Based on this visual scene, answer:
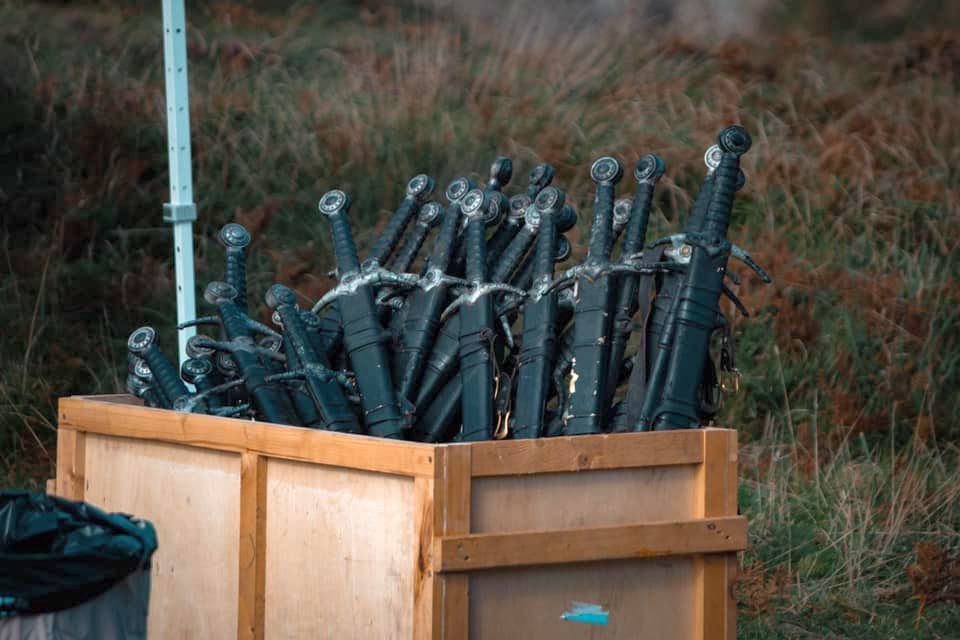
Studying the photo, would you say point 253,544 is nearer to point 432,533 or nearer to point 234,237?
point 432,533

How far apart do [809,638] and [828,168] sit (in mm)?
4985

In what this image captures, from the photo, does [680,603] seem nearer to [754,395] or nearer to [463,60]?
[754,395]

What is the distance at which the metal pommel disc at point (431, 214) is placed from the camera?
4.66m

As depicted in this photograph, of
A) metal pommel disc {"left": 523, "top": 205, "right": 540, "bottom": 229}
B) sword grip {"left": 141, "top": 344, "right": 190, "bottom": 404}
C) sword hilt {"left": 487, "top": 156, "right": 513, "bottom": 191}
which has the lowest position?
sword grip {"left": 141, "top": 344, "right": 190, "bottom": 404}

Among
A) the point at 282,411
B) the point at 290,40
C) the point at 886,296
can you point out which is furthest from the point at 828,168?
the point at 282,411

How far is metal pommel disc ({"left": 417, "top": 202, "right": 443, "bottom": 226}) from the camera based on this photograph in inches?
184

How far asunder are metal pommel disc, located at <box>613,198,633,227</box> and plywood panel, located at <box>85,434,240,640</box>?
147 cm

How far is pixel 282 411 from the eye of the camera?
4.10 meters

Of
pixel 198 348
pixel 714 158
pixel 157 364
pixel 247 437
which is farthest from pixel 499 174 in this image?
pixel 247 437

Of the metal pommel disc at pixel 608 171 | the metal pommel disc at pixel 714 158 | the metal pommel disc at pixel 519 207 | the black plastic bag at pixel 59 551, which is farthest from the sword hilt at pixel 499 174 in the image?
the black plastic bag at pixel 59 551

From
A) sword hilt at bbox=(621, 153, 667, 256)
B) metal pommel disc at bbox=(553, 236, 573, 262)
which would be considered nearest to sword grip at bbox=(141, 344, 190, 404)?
metal pommel disc at bbox=(553, 236, 573, 262)

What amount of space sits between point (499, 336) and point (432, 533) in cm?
109

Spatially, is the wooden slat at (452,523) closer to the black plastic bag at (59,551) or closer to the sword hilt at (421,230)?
the black plastic bag at (59,551)

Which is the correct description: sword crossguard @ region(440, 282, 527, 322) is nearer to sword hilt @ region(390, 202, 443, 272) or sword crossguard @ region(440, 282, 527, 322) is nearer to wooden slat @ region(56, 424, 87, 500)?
sword hilt @ region(390, 202, 443, 272)
